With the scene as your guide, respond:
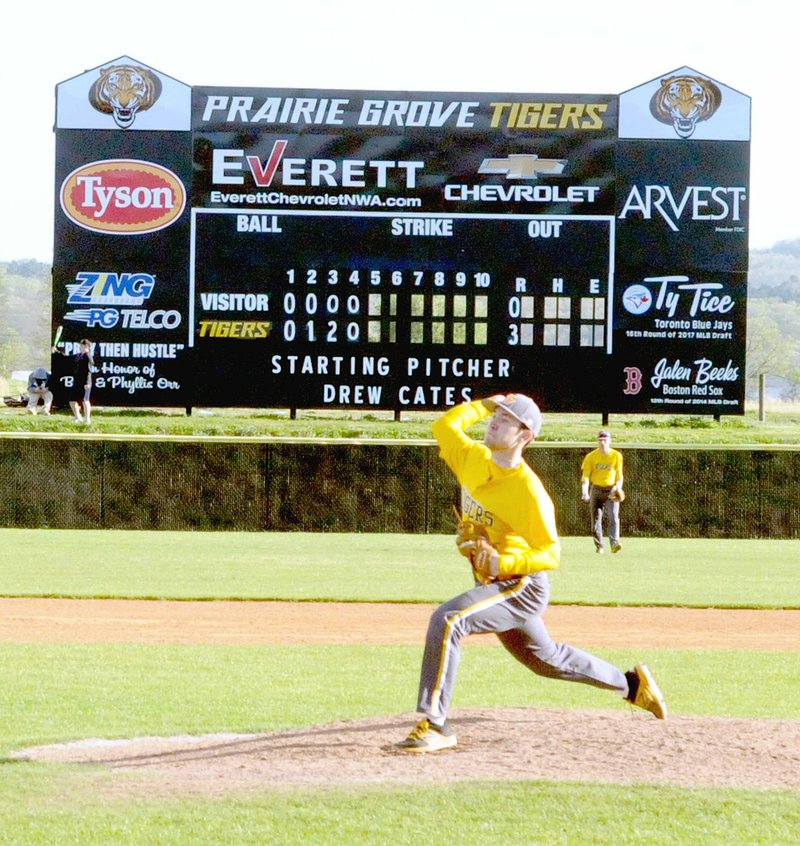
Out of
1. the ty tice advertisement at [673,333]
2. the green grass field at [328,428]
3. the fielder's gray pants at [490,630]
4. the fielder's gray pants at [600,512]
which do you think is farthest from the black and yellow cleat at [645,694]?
the green grass field at [328,428]

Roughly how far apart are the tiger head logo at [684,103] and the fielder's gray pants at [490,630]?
16.3m

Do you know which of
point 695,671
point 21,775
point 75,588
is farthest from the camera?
point 75,588

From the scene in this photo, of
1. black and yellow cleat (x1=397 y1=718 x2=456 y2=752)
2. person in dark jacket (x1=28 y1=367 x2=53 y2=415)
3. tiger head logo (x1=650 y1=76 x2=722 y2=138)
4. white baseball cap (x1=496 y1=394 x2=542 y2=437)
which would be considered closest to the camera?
white baseball cap (x1=496 y1=394 x2=542 y2=437)

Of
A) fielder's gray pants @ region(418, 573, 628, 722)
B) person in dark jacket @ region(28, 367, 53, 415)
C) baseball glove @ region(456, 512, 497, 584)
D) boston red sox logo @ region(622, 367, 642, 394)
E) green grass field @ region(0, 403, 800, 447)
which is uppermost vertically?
boston red sox logo @ region(622, 367, 642, 394)

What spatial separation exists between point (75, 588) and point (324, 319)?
8175 millimetres

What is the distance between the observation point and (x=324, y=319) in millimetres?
21203

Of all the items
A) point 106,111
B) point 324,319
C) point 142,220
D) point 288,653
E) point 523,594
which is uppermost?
point 106,111

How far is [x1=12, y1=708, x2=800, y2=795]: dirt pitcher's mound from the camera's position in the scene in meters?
5.73

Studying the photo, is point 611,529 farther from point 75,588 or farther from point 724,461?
point 75,588

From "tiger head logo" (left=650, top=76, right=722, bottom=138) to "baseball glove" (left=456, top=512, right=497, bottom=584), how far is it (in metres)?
16.4

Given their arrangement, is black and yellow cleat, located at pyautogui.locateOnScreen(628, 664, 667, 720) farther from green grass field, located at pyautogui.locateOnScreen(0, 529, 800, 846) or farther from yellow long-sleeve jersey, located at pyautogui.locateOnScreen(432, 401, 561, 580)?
green grass field, located at pyautogui.locateOnScreen(0, 529, 800, 846)

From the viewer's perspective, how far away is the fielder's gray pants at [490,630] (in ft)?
19.9

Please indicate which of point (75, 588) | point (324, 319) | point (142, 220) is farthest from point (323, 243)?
point (75, 588)

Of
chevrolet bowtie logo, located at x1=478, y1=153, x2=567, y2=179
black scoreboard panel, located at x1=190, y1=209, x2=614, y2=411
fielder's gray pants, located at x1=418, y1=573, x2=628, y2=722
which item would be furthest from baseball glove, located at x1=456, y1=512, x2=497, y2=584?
chevrolet bowtie logo, located at x1=478, y1=153, x2=567, y2=179
